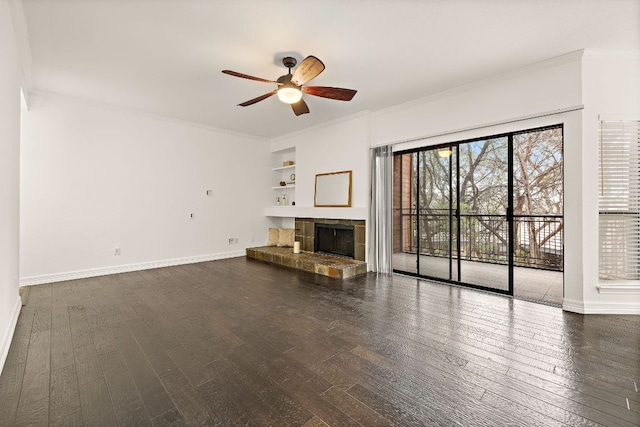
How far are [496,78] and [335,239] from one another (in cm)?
369

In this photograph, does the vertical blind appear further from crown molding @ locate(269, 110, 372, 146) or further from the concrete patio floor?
crown molding @ locate(269, 110, 372, 146)

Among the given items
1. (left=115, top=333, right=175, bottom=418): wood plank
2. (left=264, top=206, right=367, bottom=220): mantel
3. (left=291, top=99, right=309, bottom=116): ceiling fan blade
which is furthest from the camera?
(left=264, top=206, right=367, bottom=220): mantel

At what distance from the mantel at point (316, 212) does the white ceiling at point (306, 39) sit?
2039 mm

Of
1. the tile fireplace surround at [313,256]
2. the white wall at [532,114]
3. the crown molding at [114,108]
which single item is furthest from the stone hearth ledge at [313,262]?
the crown molding at [114,108]

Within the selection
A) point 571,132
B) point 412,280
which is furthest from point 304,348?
point 571,132

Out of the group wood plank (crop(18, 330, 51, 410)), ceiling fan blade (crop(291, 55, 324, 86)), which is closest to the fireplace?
ceiling fan blade (crop(291, 55, 324, 86))

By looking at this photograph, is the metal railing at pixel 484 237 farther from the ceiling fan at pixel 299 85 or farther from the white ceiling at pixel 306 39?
the ceiling fan at pixel 299 85

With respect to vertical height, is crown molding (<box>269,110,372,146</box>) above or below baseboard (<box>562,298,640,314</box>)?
above

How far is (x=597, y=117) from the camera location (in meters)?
3.17

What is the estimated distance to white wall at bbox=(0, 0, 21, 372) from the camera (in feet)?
7.41

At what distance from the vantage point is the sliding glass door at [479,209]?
4.07m

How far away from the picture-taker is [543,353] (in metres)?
2.29

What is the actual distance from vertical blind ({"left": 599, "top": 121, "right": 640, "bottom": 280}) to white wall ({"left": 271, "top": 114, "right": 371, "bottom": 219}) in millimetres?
3062

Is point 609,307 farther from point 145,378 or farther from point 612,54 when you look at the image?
point 145,378
